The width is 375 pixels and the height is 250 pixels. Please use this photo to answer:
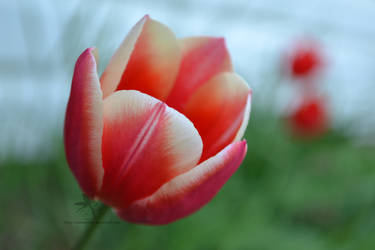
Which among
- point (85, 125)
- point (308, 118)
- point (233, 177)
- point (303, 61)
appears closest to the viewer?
point (85, 125)

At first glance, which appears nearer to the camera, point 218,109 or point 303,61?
point 218,109

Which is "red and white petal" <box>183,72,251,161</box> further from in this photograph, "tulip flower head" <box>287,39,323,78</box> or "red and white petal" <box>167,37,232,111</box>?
"tulip flower head" <box>287,39,323,78</box>

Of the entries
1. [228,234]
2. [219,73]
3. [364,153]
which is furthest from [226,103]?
[364,153]

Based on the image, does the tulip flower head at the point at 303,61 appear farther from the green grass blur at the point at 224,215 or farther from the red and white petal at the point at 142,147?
the red and white petal at the point at 142,147

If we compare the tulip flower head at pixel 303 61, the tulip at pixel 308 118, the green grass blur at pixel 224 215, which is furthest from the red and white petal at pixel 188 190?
the tulip flower head at pixel 303 61

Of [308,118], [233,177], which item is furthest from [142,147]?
[308,118]

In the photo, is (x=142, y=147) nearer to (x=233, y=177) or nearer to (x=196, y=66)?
(x=196, y=66)

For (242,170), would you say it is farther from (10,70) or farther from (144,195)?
(144,195)
